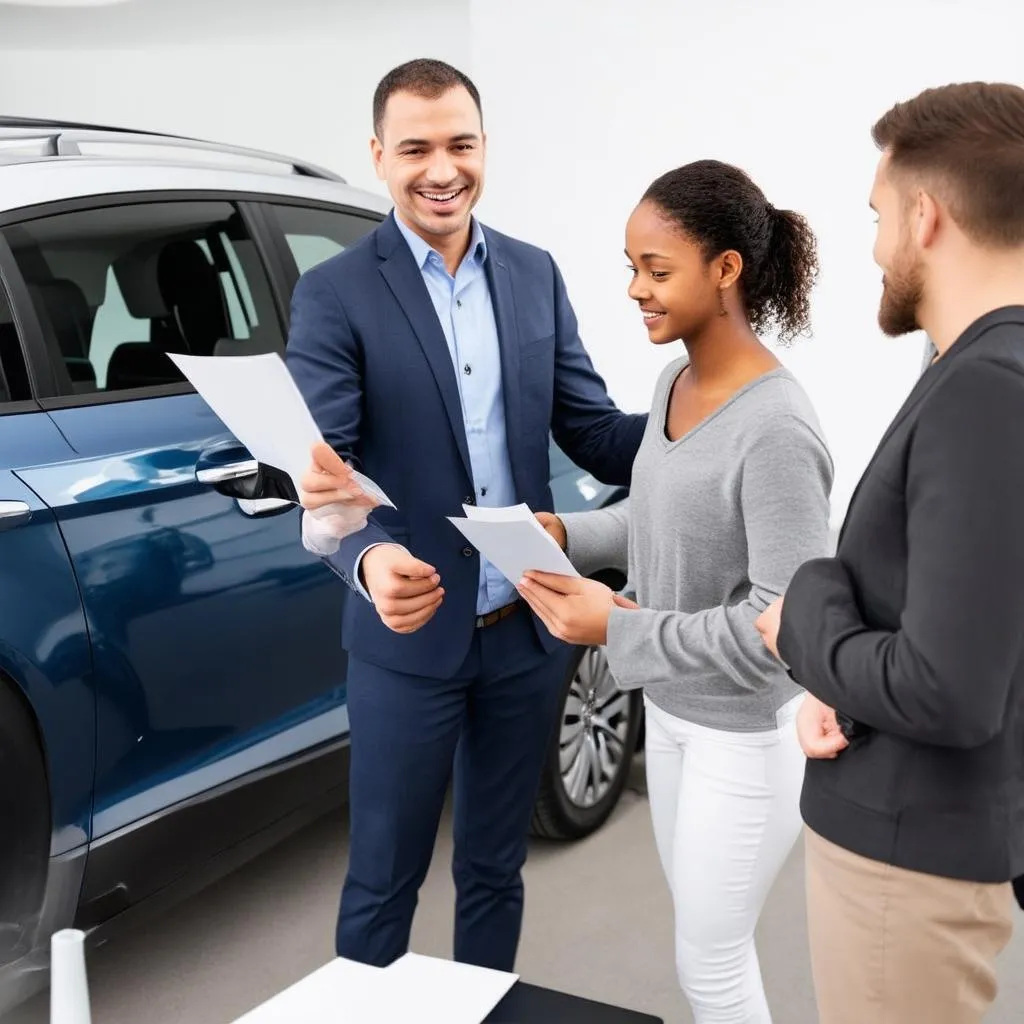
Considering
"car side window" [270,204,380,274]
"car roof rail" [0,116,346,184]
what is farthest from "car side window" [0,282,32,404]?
"car side window" [270,204,380,274]

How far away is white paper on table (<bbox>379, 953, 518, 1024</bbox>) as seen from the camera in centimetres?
125

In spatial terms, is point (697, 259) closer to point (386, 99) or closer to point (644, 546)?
point (644, 546)

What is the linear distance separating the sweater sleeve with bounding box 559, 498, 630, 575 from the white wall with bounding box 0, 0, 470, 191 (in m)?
5.13

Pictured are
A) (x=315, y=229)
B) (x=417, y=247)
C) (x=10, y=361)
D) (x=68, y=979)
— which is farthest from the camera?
(x=315, y=229)

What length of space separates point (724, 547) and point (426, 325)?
2.05ft

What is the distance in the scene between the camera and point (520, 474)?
2.05 metres

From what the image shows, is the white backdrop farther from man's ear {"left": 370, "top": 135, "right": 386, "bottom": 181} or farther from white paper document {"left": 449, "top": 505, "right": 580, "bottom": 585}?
white paper document {"left": 449, "top": 505, "right": 580, "bottom": 585}

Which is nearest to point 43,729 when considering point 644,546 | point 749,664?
point 644,546

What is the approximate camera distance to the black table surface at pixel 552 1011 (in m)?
1.26

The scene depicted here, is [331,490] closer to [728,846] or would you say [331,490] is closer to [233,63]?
[728,846]

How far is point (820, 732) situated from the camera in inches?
49.7

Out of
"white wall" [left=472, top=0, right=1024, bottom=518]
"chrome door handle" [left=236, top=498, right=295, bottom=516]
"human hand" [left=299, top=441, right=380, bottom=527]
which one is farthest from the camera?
"white wall" [left=472, top=0, right=1024, bottom=518]

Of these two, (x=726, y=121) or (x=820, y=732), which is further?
(x=726, y=121)

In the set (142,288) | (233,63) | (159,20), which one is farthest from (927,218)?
(159,20)
